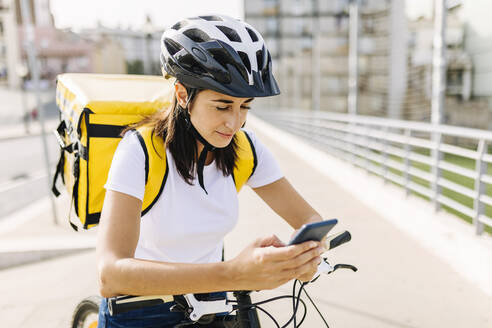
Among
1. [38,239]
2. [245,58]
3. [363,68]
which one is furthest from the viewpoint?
[363,68]

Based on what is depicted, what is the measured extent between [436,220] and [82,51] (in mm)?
76642

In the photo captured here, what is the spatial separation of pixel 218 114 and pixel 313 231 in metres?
0.56

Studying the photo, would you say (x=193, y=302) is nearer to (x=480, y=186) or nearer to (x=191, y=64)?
(x=191, y=64)

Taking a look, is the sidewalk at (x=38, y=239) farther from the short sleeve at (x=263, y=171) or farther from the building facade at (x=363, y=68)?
the building facade at (x=363, y=68)

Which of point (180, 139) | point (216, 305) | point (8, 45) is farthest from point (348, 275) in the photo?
point (8, 45)

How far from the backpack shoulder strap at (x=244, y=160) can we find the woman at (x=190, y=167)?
4cm

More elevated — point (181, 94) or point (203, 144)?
point (181, 94)

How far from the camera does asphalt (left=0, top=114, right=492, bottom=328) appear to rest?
3.58m

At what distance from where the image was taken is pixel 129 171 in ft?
4.15

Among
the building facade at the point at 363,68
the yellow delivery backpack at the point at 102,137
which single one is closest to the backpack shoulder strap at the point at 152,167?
the yellow delivery backpack at the point at 102,137

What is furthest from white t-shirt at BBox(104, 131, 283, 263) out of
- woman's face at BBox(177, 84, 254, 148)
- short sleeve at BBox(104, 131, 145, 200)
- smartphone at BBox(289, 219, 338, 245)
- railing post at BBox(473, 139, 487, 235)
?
railing post at BBox(473, 139, 487, 235)

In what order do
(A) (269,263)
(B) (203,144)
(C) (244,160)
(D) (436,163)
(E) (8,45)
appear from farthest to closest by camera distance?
(E) (8,45) < (D) (436,163) < (C) (244,160) < (B) (203,144) < (A) (269,263)

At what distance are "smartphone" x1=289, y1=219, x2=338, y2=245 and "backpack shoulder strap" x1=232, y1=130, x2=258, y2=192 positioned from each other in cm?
69

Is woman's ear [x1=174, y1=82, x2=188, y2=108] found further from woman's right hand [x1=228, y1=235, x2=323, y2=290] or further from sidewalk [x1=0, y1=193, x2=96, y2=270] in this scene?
sidewalk [x1=0, y1=193, x2=96, y2=270]
